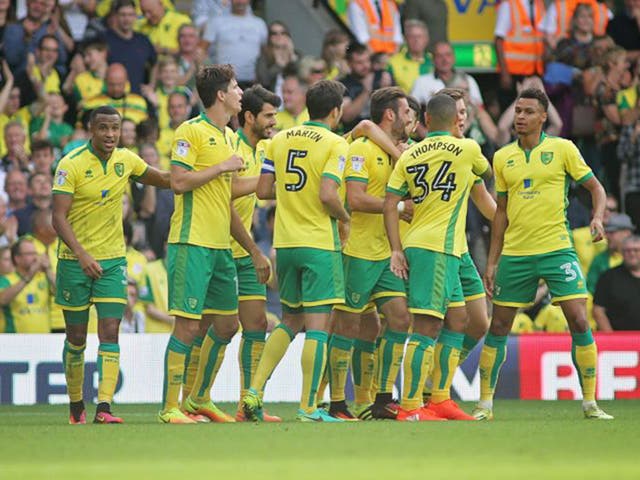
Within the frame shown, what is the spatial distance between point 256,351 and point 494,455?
13.0 feet

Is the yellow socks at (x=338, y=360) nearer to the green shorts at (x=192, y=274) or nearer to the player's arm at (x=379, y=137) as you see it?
the green shorts at (x=192, y=274)

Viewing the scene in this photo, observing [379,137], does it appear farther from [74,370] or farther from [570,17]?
[570,17]

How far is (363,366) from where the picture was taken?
12711 millimetres

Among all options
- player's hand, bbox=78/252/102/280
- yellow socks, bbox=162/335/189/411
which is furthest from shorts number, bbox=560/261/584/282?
player's hand, bbox=78/252/102/280

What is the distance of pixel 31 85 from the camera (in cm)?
1920

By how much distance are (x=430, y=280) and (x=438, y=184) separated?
28.9 inches

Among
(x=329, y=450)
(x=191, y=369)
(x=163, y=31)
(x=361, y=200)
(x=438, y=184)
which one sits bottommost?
(x=329, y=450)

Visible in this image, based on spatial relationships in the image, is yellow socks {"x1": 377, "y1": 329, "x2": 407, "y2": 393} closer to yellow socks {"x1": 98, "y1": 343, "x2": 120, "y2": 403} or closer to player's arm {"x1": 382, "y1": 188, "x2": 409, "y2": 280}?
player's arm {"x1": 382, "y1": 188, "x2": 409, "y2": 280}

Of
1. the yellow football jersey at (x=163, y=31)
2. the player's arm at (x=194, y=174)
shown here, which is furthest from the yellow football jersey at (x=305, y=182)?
the yellow football jersey at (x=163, y=31)

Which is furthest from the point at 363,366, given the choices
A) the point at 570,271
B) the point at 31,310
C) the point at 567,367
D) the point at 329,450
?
the point at 31,310

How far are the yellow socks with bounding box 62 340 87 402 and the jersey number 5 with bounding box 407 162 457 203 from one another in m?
2.93

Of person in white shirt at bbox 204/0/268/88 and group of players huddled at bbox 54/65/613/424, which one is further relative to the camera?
person in white shirt at bbox 204/0/268/88

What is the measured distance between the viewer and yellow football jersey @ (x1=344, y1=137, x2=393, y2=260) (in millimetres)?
12281

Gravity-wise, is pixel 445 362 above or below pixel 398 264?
below
